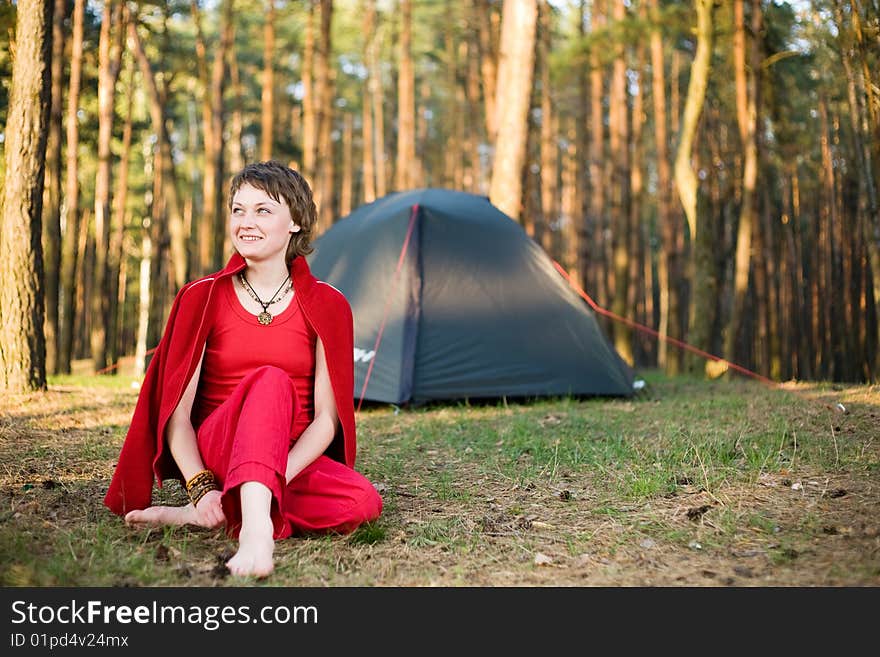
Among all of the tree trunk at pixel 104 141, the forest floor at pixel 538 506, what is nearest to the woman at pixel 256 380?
the forest floor at pixel 538 506

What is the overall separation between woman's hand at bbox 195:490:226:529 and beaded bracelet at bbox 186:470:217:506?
0.19 ft

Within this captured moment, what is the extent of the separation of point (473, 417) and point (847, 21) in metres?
6.19

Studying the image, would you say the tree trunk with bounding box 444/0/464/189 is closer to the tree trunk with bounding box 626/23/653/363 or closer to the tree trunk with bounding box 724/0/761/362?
the tree trunk with bounding box 626/23/653/363

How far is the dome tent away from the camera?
672cm

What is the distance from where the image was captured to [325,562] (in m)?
2.70

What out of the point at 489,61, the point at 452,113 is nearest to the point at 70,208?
the point at 489,61

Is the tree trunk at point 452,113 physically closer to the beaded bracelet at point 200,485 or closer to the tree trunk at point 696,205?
the tree trunk at point 696,205

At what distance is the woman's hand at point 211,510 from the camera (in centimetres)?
276

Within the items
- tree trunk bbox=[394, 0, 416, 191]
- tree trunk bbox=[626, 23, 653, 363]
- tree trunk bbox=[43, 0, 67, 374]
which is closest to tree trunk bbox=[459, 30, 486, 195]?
tree trunk bbox=[394, 0, 416, 191]

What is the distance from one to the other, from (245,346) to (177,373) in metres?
0.27

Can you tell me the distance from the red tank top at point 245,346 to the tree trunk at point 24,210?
355 centimetres

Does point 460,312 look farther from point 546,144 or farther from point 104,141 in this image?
point 546,144

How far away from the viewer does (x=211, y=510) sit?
109 inches
